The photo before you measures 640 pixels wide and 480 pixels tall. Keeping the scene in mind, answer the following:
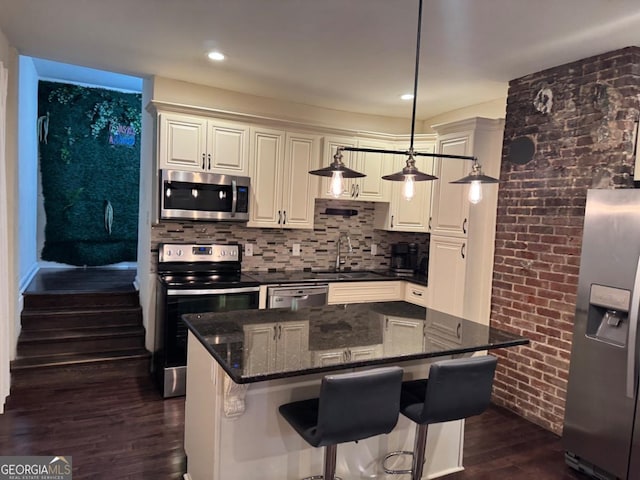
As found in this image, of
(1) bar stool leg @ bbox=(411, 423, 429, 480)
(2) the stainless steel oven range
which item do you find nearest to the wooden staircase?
(2) the stainless steel oven range

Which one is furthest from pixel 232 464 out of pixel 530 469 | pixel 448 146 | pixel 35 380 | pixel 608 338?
pixel 448 146

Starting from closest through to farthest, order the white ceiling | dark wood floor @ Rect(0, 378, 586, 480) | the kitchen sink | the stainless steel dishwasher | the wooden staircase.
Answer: the white ceiling < dark wood floor @ Rect(0, 378, 586, 480) < the wooden staircase < the stainless steel dishwasher < the kitchen sink

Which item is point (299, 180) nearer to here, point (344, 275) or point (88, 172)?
point (344, 275)

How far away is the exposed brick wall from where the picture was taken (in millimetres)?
2865

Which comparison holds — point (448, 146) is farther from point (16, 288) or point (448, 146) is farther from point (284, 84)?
point (16, 288)

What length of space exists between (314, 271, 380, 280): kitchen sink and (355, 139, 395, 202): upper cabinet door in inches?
31.1

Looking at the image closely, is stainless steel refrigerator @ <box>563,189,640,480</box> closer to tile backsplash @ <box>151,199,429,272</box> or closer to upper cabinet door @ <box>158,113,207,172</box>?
tile backsplash @ <box>151,199,429,272</box>

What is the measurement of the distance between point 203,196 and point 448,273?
2.24 metres

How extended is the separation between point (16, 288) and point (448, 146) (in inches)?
153

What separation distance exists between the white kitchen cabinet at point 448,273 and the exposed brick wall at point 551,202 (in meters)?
0.29

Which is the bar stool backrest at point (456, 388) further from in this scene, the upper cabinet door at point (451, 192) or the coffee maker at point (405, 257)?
the coffee maker at point (405, 257)

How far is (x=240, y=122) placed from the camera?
4.00 meters

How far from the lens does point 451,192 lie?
382cm

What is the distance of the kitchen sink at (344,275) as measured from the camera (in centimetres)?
432
